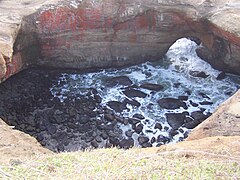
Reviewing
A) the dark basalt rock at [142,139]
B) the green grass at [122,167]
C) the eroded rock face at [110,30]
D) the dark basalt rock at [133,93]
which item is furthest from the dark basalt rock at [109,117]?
the green grass at [122,167]

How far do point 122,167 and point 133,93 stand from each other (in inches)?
364

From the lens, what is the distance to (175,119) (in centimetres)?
1391

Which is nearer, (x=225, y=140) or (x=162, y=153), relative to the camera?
(x=162, y=153)

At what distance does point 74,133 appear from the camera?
13.2 meters

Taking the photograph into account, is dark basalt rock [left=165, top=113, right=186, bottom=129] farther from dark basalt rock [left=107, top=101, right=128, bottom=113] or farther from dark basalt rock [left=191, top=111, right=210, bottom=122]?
dark basalt rock [left=107, top=101, right=128, bottom=113]

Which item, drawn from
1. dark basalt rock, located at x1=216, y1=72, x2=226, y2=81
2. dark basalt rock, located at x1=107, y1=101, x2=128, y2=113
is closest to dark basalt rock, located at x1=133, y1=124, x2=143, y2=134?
dark basalt rock, located at x1=107, y1=101, x2=128, y2=113

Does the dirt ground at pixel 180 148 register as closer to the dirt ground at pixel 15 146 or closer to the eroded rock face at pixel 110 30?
the dirt ground at pixel 15 146

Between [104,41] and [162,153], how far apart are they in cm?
985

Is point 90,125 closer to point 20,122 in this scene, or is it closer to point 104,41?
point 20,122

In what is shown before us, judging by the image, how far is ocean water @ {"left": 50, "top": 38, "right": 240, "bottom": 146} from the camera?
46.6 feet

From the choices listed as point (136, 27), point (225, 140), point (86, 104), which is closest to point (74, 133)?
point (86, 104)

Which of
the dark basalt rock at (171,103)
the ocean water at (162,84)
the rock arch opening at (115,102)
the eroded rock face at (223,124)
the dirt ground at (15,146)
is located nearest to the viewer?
the dirt ground at (15,146)

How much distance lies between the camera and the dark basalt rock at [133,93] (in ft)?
49.6

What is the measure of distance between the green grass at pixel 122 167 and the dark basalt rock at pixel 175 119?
6.88 m
